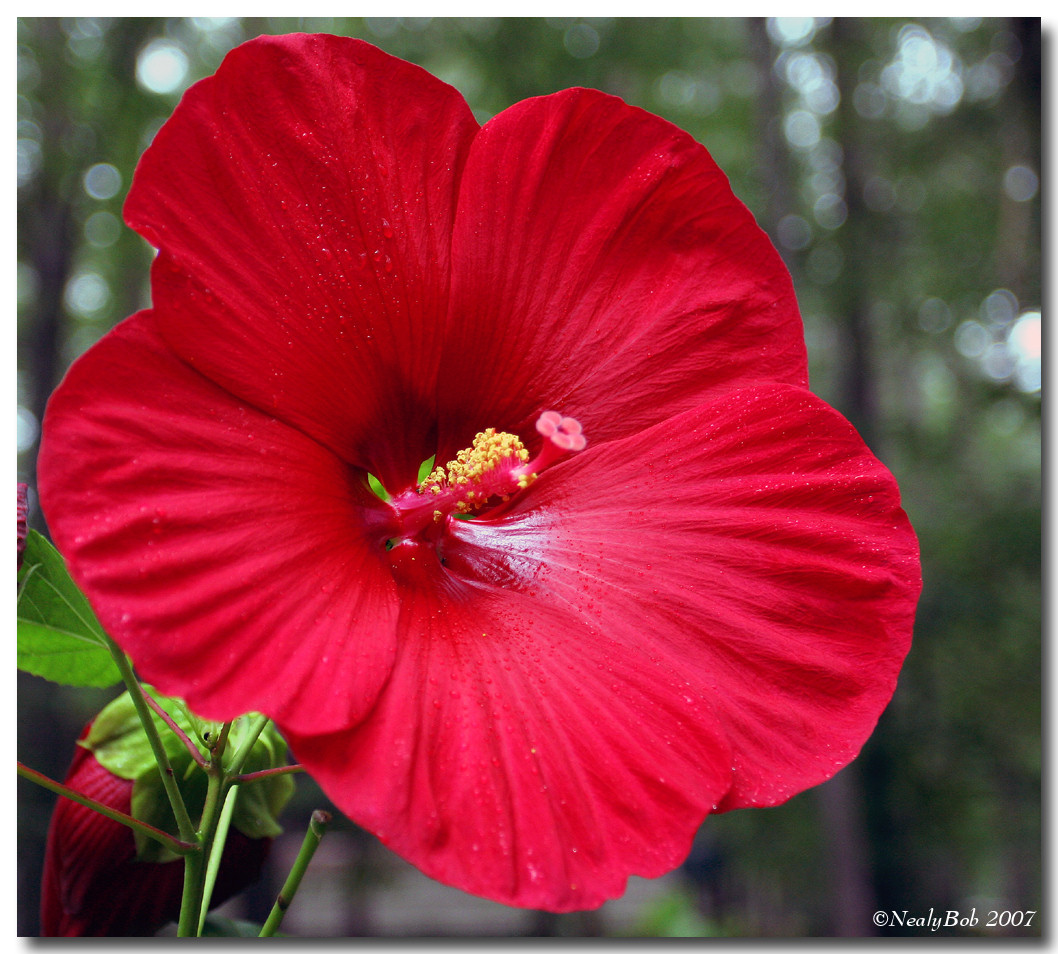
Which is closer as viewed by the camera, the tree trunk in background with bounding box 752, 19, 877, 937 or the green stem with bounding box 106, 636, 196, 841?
the green stem with bounding box 106, 636, 196, 841

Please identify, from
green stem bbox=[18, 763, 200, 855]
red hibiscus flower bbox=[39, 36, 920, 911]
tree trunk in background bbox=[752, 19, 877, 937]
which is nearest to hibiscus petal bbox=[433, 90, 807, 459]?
red hibiscus flower bbox=[39, 36, 920, 911]

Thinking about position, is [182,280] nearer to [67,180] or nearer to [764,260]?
[764,260]

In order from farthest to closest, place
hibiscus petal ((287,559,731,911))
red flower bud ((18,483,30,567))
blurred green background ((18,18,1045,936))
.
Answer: blurred green background ((18,18,1045,936)), red flower bud ((18,483,30,567)), hibiscus petal ((287,559,731,911))

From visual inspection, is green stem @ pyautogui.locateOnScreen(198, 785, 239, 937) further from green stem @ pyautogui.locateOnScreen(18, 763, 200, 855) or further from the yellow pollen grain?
the yellow pollen grain

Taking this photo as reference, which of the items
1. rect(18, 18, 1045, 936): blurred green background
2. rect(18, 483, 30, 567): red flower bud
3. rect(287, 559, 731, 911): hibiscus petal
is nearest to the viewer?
rect(287, 559, 731, 911): hibiscus petal

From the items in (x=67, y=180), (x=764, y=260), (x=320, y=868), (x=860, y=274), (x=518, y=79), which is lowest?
(x=320, y=868)

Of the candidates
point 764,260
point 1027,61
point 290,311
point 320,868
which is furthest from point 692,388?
point 320,868
